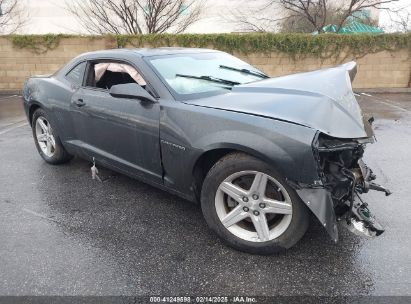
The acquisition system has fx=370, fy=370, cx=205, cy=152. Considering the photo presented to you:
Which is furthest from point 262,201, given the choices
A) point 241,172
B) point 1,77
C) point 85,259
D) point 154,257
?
point 1,77

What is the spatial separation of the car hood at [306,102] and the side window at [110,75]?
2.96ft

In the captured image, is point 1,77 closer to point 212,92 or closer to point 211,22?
point 212,92

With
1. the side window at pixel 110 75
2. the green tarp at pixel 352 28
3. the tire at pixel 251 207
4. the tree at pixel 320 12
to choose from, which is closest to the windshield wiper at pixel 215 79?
the side window at pixel 110 75

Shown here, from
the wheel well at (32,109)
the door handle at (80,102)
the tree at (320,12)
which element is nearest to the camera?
the door handle at (80,102)

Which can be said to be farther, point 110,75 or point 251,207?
point 110,75

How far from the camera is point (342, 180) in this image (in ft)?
8.19

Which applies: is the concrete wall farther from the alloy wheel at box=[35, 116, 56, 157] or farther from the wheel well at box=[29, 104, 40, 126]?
the alloy wheel at box=[35, 116, 56, 157]

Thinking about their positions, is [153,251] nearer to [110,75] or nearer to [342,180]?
[342,180]

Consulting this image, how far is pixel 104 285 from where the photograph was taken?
2461 millimetres

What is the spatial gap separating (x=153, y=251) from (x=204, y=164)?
782mm

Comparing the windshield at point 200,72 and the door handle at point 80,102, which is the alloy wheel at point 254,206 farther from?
the door handle at point 80,102

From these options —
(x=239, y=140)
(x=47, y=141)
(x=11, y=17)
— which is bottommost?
(x=47, y=141)

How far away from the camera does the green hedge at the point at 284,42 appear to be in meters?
12.2

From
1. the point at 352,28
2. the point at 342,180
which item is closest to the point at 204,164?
the point at 342,180
